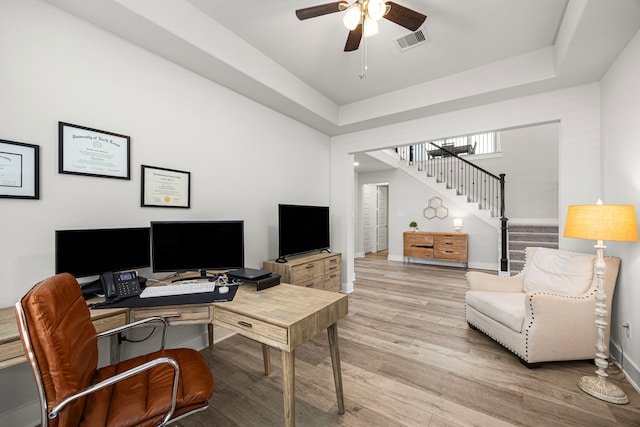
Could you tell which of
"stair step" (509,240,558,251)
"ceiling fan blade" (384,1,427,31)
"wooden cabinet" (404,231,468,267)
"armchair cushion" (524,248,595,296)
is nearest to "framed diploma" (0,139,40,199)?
"ceiling fan blade" (384,1,427,31)

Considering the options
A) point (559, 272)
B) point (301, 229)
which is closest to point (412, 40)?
point (301, 229)

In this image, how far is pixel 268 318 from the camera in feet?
4.73

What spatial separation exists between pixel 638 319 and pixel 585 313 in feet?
0.94

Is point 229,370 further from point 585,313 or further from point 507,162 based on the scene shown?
point 507,162

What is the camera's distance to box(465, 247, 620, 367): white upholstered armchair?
2.23 m

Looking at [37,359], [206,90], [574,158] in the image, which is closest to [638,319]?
[574,158]

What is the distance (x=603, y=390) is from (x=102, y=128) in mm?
4164

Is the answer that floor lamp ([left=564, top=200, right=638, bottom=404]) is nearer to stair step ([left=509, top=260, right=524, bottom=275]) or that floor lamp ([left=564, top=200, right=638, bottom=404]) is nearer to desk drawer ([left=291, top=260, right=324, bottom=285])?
desk drawer ([left=291, top=260, right=324, bottom=285])

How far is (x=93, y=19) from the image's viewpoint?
197 cm

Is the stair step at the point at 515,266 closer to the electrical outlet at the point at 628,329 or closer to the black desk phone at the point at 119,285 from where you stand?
the electrical outlet at the point at 628,329

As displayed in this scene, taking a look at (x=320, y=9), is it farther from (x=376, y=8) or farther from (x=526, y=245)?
(x=526, y=245)

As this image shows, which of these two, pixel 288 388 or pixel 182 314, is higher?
pixel 182 314

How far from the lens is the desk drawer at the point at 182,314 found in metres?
1.71

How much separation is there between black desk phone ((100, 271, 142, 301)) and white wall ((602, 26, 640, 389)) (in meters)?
3.68
